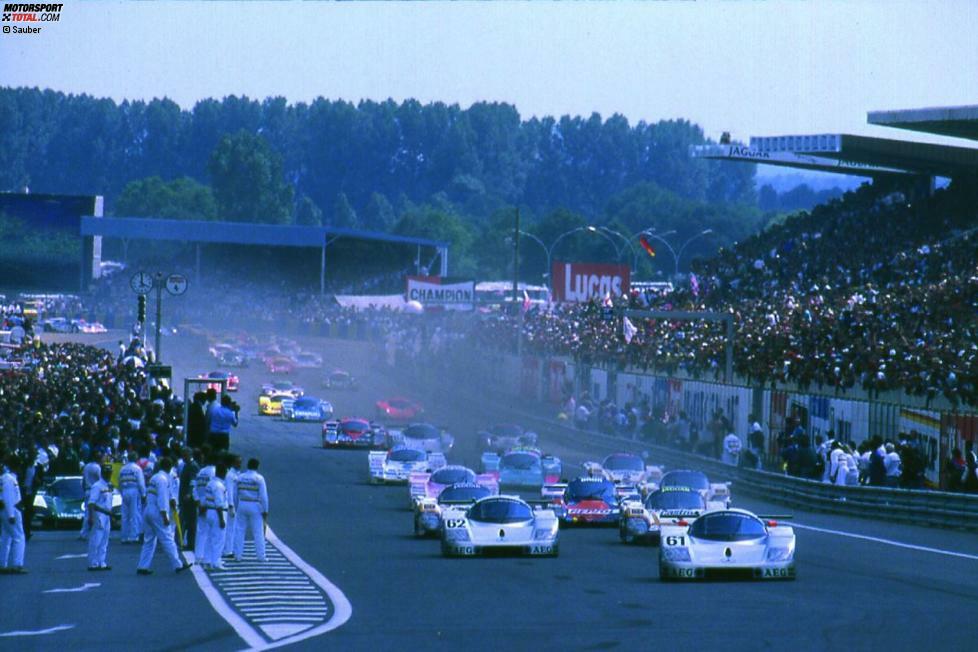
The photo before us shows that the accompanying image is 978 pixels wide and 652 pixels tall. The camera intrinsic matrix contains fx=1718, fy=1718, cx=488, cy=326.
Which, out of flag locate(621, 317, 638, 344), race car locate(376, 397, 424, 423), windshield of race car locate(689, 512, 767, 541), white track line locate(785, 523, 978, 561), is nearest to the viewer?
windshield of race car locate(689, 512, 767, 541)

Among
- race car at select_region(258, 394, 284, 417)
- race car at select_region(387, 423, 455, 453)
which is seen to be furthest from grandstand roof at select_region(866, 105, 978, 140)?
race car at select_region(258, 394, 284, 417)

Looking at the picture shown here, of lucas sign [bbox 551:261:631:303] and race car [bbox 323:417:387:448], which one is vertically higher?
lucas sign [bbox 551:261:631:303]

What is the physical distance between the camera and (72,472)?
35.9m

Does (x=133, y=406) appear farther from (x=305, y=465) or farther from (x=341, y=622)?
(x=341, y=622)

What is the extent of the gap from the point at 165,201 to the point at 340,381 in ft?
275

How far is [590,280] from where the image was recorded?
234 feet

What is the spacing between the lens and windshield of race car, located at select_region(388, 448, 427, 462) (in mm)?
47594

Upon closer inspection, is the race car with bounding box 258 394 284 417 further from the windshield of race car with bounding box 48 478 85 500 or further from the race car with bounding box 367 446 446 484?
the windshield of race car with bounding box 48 478 85 500

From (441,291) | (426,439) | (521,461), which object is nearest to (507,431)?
(426,439)

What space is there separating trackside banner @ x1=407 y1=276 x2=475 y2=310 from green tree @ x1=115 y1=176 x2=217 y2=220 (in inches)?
3047

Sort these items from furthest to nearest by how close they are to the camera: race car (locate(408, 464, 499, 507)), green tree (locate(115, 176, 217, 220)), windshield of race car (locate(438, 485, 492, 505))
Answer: green tree (locate(115, 176, 217, 220)), race car (locate(408, 464, 499, 507)), windshield of race car (locate(438, 485, 492, 505))

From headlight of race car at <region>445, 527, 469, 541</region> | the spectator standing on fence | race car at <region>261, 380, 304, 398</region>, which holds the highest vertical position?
the spectator standing on fence

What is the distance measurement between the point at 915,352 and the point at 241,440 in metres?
32.8

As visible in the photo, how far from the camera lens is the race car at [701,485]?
3359 centimetres
